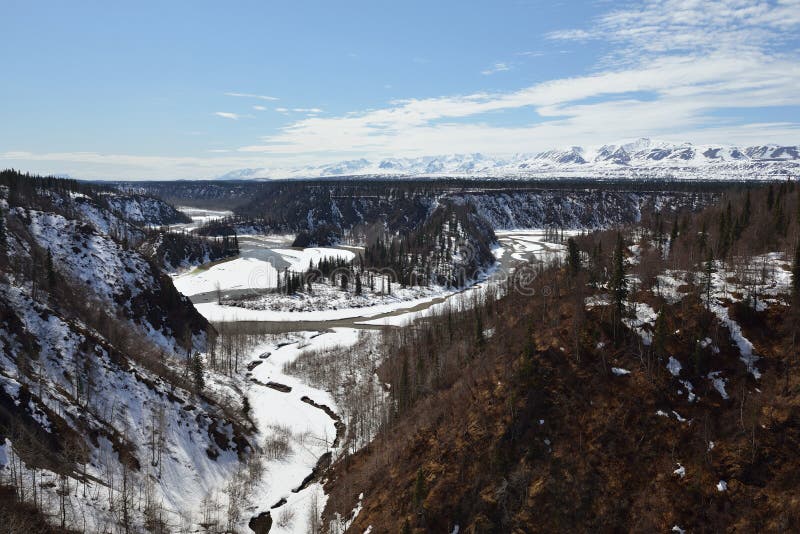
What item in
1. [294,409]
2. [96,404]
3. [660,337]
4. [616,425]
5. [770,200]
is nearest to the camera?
[616,425]

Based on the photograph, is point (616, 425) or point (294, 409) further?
point (294, 409)

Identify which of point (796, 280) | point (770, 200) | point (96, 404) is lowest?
point (96, 404)

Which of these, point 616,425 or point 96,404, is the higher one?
point 616,425

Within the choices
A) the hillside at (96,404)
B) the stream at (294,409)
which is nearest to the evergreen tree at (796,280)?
the stream at (294,409)

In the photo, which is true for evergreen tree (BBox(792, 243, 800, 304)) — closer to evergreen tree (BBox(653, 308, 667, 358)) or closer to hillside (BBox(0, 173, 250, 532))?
evergreen tree (BBox(653, 308, 667, 358))

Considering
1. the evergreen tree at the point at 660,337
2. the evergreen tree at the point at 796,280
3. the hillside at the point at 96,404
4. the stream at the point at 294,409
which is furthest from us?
the stream at the point at 294,409

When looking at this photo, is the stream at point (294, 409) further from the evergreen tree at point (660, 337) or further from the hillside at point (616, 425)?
the evergreen tree at point (660, 337)

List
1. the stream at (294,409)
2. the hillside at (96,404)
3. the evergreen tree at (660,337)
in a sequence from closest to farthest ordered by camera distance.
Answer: the hillside at (96,404) < the evergreen tree at (660,337) < the stream at (294,409)

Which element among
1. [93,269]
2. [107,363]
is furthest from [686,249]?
[93,269]

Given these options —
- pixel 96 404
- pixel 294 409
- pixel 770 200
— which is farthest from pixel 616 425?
pixel 770 200

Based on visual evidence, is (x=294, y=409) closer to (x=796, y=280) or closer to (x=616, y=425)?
(x=616, y=425)

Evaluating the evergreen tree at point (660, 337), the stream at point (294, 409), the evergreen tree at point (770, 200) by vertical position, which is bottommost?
the stream at point (294, 409)

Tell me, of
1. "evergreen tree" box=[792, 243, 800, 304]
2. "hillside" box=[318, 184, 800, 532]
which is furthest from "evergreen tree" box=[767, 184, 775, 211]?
"evergreen tree" box=[792, 243, 800, 304]
